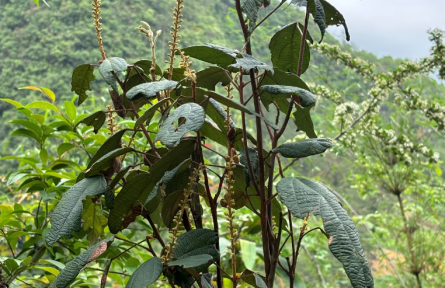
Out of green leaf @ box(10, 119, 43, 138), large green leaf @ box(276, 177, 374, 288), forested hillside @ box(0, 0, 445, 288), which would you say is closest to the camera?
large green leaf @ box(276, 177, 374, 288)

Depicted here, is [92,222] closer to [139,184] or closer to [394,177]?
[139,184]

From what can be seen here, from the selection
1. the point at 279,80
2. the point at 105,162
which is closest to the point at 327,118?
the point at 279,80

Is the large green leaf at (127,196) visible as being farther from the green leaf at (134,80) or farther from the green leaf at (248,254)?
the green leaf at (248,254)

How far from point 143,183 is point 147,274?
11 cm

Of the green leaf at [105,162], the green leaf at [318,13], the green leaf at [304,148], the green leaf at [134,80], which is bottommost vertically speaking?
the green leaf at [105,162]

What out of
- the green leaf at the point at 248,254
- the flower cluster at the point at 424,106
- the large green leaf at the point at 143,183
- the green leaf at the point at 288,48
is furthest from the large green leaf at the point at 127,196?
the flower cluster at the point at 424,106

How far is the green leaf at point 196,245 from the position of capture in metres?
0.41

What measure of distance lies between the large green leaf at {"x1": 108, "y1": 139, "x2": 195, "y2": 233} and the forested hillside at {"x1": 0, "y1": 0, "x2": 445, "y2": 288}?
0.44ft

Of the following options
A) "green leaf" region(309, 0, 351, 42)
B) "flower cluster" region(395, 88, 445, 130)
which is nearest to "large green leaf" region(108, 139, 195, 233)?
"green leaf" region(309, 0, 351, 42)

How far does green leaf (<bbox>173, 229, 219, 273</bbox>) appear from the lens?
0.41m

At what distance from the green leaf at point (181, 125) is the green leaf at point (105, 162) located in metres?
0.11

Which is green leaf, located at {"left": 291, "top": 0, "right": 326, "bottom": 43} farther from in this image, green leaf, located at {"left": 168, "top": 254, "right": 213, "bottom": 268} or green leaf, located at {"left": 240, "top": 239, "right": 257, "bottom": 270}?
green leaf, located at {"left": 240, "top": 239, "right": 257, "bottom": 270}

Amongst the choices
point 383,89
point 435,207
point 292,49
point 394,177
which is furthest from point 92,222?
point 435,207

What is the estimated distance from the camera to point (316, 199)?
365 millimetres
